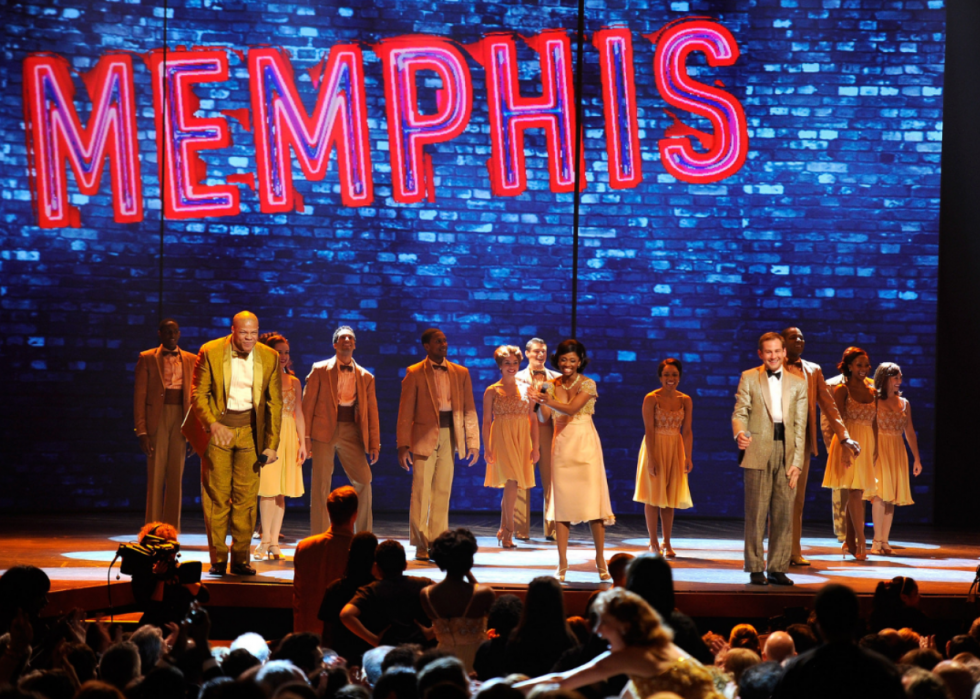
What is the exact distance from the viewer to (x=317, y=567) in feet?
15.9

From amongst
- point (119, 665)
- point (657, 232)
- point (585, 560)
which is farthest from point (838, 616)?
point (657, 232)

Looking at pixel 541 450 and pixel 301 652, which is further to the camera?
pixel 541 450

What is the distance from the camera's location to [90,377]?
956cm

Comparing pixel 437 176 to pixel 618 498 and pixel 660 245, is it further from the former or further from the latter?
pixel 618 498

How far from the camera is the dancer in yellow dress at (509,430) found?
8.38 metres

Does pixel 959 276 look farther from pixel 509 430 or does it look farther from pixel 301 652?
pixel 301 652

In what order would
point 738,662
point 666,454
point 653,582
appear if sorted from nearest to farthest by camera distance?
point 653,582 < point 738,662 < point 666,454

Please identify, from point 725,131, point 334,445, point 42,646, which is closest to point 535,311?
point 725,131

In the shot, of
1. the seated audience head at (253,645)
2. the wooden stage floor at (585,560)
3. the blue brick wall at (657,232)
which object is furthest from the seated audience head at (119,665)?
the blue brick wall at (657,232)

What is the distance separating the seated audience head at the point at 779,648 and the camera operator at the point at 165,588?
2.25m

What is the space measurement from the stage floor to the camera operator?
1159mm

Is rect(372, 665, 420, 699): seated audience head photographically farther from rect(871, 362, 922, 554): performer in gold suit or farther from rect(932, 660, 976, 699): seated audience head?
rect(871, 362, 922, 554): performer in gold suit

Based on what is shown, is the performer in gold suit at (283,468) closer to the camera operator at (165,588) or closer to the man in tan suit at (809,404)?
the camera operator at (165,588)

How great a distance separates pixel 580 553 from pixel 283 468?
2.18 m
